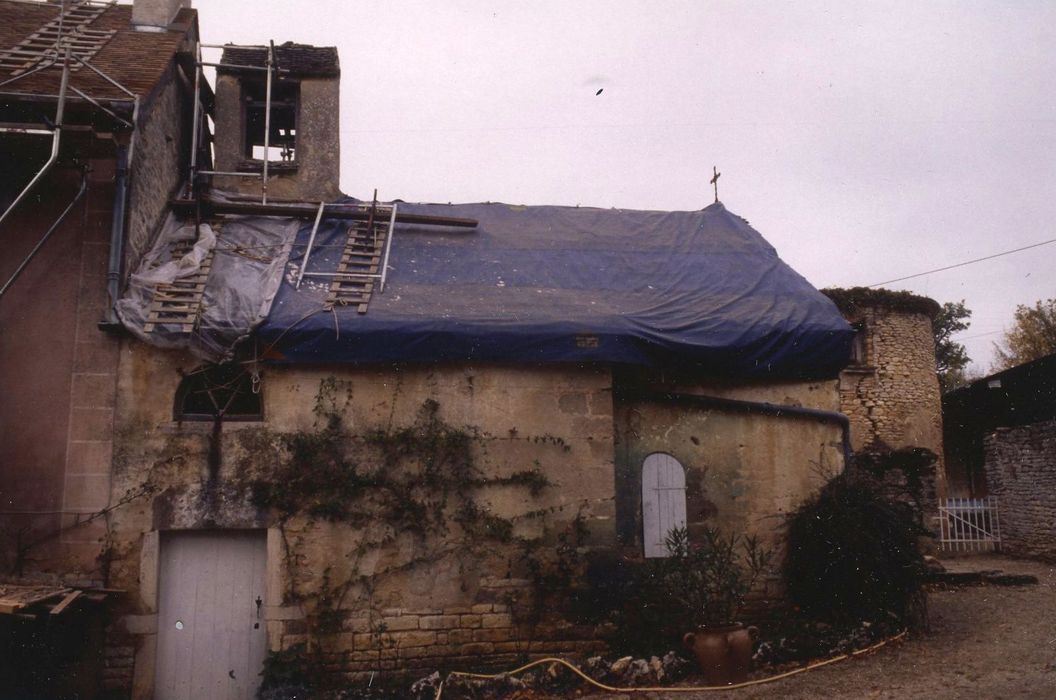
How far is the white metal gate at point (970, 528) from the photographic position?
1675 centimetres

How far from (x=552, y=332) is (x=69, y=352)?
505cm

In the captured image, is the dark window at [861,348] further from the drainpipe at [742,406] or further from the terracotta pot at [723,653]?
the terracotta pot at [723,653]

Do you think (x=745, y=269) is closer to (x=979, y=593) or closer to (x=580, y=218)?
(x=580, y=218)

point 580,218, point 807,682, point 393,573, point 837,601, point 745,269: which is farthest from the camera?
point 580,218

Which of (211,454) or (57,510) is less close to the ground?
(211,454)

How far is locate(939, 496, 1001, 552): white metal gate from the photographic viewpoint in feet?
55.0

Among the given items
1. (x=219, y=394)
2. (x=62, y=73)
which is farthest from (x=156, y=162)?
(x=219, y=394)

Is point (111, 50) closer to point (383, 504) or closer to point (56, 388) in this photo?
point (56, 388)

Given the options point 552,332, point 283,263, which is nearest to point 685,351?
point 552,332

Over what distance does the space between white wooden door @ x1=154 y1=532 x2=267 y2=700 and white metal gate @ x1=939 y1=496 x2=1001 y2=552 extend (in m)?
14.4

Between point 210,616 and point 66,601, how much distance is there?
1495 mm

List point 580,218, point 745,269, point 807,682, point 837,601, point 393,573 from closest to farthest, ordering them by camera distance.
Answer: point 807,682 → point 393,573 → point 837,601 → point 745,269 → point 580,218

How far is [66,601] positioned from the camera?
22.9 feet

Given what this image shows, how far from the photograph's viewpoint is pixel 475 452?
8586mm
